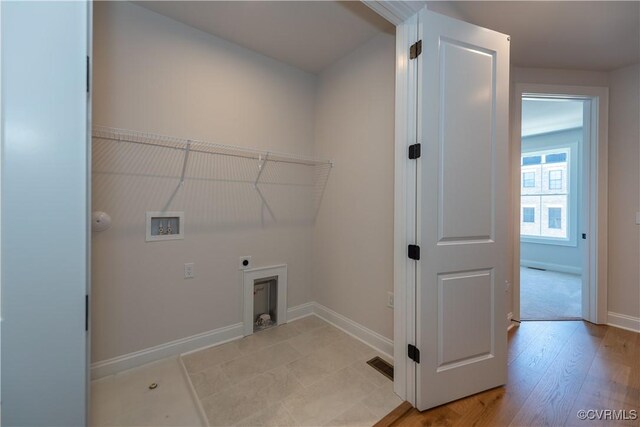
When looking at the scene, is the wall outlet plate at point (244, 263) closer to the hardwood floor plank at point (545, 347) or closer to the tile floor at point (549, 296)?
the hardwood floor plank at point (545, 347)

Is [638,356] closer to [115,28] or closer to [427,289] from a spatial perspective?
[427,289]

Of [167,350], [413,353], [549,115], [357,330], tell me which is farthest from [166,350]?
[549,115]

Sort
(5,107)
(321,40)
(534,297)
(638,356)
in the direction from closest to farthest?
(5,107) < (638,356) < (321,40) < (534,297)

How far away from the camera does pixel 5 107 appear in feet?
2.09

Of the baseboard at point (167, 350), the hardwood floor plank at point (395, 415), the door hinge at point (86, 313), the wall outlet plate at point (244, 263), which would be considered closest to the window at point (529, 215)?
the hardwood floor plank at point (395, 415)

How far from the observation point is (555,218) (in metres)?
5.15

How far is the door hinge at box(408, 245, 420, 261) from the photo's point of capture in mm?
1506

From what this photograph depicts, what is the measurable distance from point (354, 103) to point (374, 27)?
1.87 ft

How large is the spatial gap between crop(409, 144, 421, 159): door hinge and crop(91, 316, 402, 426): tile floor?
1.46 meters

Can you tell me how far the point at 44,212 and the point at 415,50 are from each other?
70.5 inches

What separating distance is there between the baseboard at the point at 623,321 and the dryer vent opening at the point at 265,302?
3308 millimetres

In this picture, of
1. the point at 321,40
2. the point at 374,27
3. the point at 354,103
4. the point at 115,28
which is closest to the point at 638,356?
the point at 354,103

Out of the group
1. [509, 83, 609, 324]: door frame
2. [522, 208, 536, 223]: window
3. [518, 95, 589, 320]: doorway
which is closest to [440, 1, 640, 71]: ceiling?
[509, 83, 609, 324]: door frame

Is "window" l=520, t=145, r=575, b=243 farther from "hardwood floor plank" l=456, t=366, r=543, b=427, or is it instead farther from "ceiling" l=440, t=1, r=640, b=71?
"hardwood floor plank" l=456, t=366, r=543, b=427
